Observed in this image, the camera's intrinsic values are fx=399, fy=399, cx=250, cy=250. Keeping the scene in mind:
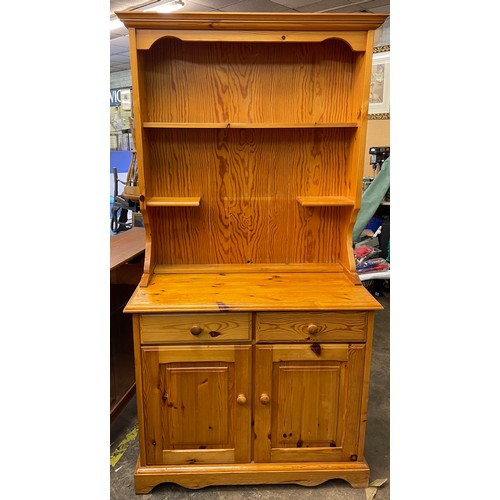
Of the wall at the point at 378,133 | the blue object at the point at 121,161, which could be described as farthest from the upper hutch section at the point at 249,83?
the blue object at the point at 121,161

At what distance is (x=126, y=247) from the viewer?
88.3 inches

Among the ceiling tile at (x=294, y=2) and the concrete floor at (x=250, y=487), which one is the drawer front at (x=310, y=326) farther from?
the ceiling tile at (x=294, y=2)

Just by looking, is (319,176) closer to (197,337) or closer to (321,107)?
(321,107)

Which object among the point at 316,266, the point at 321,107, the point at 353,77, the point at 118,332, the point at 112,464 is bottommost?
the point at 112,464

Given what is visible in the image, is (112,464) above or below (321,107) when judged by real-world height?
below

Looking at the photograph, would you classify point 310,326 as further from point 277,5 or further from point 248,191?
point 277,5

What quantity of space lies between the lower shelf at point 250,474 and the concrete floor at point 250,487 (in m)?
0.04

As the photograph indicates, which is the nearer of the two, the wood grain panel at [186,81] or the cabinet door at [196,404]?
the cabinet door at [196,404]

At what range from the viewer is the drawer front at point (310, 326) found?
1.60m

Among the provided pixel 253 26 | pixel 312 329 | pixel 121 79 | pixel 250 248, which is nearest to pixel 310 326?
pixel 312 329

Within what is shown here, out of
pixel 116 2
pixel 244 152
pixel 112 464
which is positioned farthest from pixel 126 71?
pixel 112 464

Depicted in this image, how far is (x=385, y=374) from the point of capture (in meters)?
2.60

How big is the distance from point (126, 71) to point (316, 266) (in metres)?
8.88

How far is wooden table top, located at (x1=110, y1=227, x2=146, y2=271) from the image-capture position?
6.47 ft
